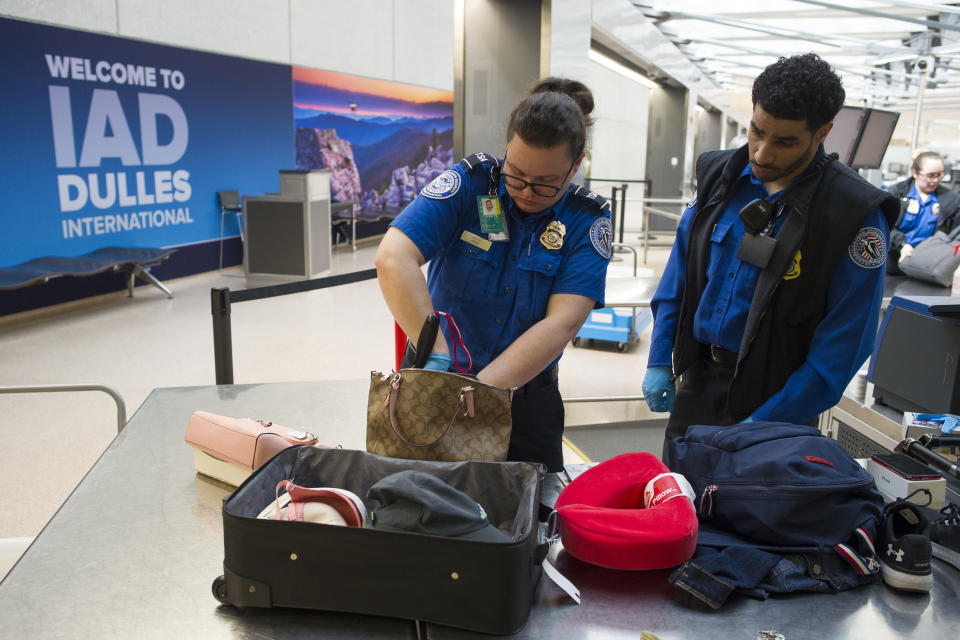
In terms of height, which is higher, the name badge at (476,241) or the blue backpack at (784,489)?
the name badge at (476,241)

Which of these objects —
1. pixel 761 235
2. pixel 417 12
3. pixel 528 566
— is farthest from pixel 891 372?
pixel 417 12

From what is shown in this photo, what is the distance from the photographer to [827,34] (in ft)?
44.4

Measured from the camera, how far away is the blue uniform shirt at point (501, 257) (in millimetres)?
1693

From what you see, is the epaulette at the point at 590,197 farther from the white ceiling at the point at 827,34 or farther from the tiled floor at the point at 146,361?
the white ceiling at the point at 827,34

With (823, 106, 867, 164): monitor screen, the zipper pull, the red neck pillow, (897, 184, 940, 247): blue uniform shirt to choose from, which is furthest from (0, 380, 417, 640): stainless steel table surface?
(897, 184, 940, 247): blue uniform shirt

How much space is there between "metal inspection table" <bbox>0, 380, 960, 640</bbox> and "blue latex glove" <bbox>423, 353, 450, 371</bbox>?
1.48ft

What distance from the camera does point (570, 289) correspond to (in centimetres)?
169

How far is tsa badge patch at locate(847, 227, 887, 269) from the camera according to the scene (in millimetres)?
1627

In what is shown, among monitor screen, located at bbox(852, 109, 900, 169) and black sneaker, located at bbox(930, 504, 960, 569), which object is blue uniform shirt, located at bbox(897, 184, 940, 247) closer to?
monitor screen, located at bbox(852, 109, 900, 169)

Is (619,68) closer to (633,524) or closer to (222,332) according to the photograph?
(222,332)

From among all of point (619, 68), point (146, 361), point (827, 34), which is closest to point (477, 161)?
point (146, 361)

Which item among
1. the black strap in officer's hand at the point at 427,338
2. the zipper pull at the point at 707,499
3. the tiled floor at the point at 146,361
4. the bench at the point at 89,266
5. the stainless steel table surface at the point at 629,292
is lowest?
the tiled floor at the point at 146,361

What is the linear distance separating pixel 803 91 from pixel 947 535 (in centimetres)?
94

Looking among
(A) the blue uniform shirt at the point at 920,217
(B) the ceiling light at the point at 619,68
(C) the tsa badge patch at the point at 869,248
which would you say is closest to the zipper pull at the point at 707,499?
(C) the tsa badge patch at the point at 869,248
